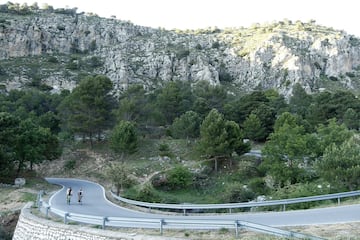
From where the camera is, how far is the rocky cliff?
76.4 metres

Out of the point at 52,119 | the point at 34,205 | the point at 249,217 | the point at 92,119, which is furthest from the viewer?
the point at 52,119

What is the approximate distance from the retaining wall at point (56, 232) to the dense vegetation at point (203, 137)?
441 inches

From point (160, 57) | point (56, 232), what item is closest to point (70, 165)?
point (56, 232)

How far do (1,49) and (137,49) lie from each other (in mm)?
28849

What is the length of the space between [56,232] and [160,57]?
230ft

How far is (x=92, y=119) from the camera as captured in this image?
41500mm

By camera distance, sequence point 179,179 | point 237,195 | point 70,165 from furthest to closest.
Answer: point 70,165 → point 179,179 → point 237,195

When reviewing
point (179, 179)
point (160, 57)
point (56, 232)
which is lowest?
point (56, 232)

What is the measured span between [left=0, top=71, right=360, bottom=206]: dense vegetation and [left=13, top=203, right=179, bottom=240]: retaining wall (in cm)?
1120

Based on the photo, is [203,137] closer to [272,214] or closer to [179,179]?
[179,179]

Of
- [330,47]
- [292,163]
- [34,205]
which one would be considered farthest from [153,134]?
[330,47]

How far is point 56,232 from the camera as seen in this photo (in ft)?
45.2

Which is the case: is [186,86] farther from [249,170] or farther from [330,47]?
[330,47]

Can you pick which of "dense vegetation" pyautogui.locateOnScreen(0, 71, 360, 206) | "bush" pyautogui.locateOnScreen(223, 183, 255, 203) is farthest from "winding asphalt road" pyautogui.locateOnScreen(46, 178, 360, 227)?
"bush" pyautogui.locateOnScreen(223, 183, 255, 203)
